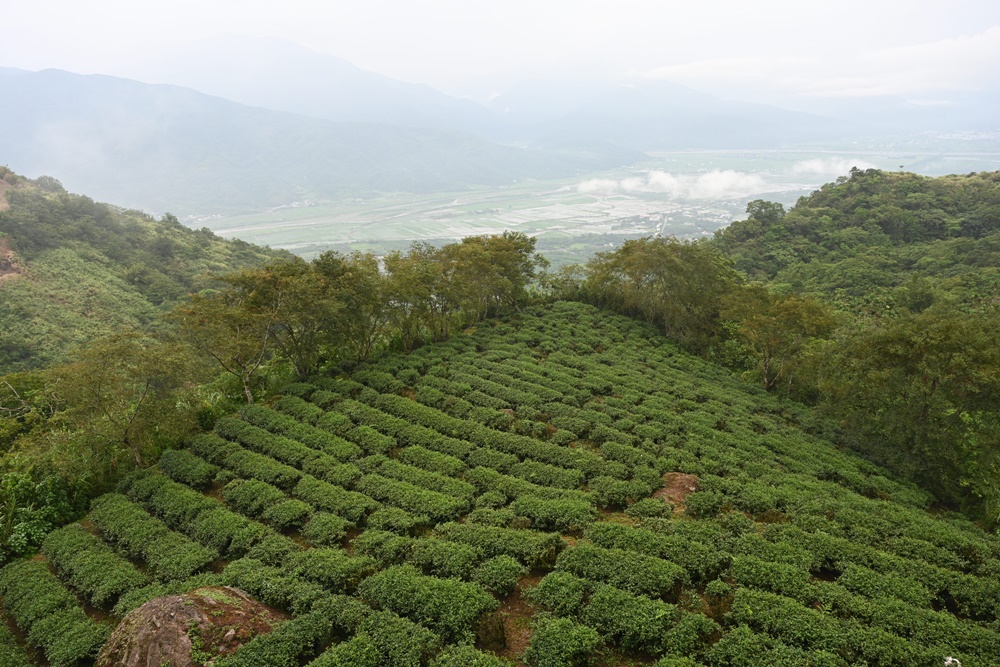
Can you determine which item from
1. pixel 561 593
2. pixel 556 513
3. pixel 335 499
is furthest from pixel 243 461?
pixel 561 593

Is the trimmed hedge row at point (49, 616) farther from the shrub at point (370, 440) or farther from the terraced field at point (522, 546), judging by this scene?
the shrub at point (370, 440)

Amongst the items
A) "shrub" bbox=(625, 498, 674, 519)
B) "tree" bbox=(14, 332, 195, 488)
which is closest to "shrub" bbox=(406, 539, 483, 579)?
"shrub" bbox=(625, 498, 674, 519)

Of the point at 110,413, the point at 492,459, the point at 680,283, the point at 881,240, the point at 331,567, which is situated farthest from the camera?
the point at 881,240

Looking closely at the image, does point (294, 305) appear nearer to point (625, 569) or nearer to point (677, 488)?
point (677, 488)

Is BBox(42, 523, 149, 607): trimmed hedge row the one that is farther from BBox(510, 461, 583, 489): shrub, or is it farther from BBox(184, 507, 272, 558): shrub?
BBox(510, 461, 583, 489): shrub

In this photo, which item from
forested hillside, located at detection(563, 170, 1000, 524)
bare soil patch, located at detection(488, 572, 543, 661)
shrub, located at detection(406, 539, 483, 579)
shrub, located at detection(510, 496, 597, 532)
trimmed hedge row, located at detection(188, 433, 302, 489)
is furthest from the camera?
forested hillside, located at detection(563, 170, 1000, 524)

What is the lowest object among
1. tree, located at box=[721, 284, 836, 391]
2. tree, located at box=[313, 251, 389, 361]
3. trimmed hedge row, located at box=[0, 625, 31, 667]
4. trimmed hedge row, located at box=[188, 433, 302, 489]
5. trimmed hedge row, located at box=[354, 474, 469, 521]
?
trimmed hedge row, located at box=[0, 625, 31, 667]

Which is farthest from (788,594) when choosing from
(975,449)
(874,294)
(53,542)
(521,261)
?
(874,294)
